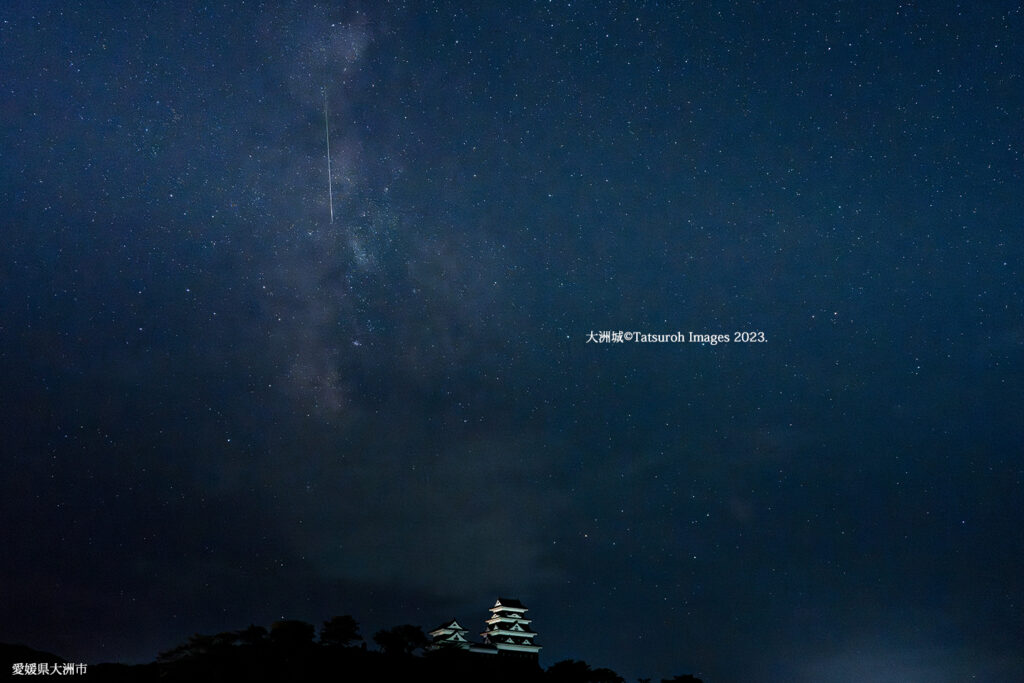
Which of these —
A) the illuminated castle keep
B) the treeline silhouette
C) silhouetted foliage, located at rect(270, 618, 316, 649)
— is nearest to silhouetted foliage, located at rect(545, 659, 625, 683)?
the treeline silhouette

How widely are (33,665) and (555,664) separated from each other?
34.9 metres

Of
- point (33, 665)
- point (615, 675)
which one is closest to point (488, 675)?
point (615, 675)

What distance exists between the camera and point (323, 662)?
5597 cm

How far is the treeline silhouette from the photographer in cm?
Answer: 5346

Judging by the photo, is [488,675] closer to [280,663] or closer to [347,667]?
[347,667]

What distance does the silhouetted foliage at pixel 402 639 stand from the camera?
62.3 m

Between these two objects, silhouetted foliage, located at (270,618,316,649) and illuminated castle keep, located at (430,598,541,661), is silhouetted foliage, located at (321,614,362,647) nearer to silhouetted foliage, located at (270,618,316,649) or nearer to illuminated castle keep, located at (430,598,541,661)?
silhouetted foliage, located at (270,618,316,649)

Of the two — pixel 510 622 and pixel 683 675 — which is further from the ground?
pixel 510 622

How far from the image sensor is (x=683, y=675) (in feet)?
220

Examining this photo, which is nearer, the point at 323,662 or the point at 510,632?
the point at 323,662

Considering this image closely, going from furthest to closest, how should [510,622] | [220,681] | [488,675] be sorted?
1. [510,622]
2. [488,675]
3. [220,681]

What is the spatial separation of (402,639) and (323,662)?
8.36m

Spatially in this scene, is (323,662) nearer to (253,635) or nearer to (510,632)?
(253,635)

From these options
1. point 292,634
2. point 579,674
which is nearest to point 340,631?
point 292,634
